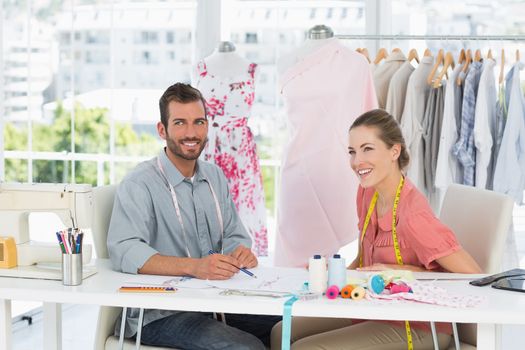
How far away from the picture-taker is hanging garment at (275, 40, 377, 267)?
12.8 feet

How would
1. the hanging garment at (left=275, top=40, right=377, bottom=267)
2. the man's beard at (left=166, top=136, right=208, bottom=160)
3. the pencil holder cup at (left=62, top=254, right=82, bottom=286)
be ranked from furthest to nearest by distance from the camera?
the hanging garment at (left=275, top=40, right=377, bottom=267) < the man's beard at (left=166, top=136, right=208, bottom=160) < the pencil holder cup at (left=62, top=254, right=82, bottom=286)

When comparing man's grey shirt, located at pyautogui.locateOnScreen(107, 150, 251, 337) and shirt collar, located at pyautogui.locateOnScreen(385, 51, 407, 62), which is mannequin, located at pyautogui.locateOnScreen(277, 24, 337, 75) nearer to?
shirt collar, located at pyautogui.locateOnScreen(385, 51, 407, 62)

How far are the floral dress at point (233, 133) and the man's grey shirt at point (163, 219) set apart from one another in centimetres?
97

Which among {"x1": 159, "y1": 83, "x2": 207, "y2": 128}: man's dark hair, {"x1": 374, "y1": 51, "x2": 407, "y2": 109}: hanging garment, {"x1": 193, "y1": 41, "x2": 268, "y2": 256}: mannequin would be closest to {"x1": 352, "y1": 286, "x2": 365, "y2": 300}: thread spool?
{"x1": 159, "y1": 83, "x2": 207, "y2": 128}: man's dark hair

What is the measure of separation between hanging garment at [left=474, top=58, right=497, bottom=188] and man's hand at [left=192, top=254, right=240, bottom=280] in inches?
68.3

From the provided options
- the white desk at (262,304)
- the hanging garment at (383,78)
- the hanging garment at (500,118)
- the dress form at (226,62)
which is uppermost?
the dress form at (226,62)

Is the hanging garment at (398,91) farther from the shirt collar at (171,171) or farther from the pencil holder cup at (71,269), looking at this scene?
the pencil holder cup at (71,269)

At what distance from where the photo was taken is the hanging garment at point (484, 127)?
4012 mm

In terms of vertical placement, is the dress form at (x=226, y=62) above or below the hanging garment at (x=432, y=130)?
above

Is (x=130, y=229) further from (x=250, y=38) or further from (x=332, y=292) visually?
(x=250, y=38)

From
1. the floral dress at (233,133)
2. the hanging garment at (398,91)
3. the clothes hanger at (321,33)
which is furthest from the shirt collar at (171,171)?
the hanging garment at (398,91)

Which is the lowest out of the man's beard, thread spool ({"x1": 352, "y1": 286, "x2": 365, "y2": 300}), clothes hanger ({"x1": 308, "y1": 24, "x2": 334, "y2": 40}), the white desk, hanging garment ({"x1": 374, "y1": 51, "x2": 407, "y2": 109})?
the white desk

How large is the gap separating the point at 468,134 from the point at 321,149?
0.71 meters

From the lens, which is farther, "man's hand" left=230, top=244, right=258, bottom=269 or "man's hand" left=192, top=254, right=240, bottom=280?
"man's hand" left=230, top=244, right=258, bottom=269
